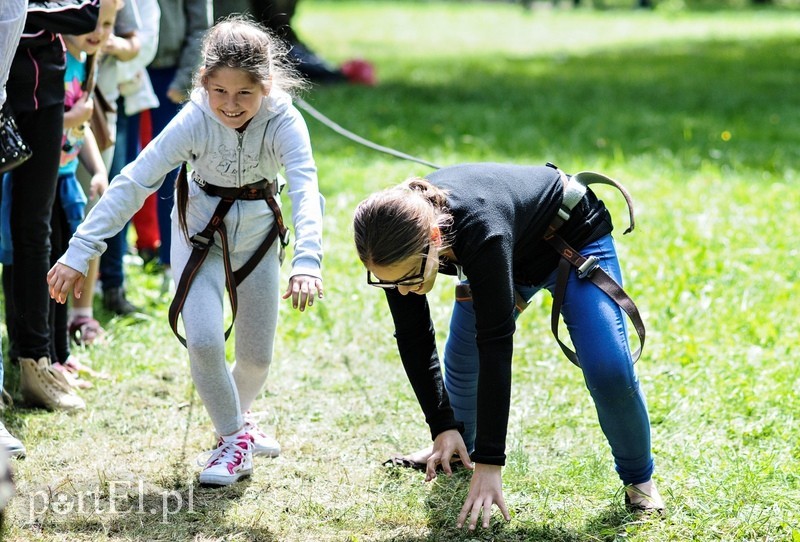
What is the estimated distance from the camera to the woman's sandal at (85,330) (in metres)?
4.89

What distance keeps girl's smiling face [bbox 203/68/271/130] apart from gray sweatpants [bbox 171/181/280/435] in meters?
0.33

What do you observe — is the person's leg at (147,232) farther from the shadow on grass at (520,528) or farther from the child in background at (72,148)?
the shadow on grass at (520,528)

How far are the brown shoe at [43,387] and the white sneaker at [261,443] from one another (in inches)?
30.7

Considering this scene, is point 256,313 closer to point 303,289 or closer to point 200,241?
point 200,241

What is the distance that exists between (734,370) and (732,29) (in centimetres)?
1830

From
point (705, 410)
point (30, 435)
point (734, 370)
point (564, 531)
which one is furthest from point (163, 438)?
point (734, 370)

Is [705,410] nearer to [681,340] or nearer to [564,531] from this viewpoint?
[681,340]

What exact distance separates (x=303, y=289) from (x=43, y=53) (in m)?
1.60

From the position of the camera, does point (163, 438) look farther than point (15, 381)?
No

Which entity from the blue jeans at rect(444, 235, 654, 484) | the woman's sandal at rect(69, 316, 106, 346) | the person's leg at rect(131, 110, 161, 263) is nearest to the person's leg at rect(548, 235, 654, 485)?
the blue jeans at rect(444, 235, 654, 484)

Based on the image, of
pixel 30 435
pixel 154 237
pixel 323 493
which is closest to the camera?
pixel 323 493

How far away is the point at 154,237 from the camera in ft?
20.0

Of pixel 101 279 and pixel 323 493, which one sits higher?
pixel 101 279

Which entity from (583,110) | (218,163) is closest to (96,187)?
(218,163)
